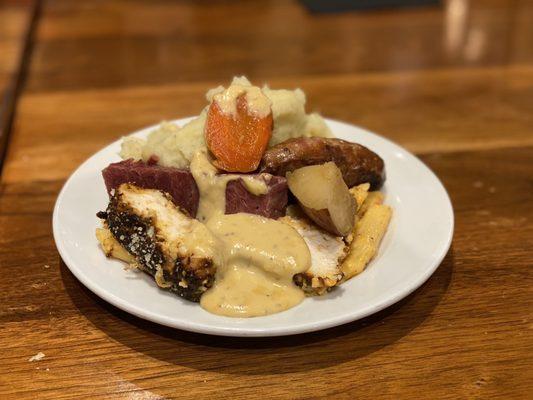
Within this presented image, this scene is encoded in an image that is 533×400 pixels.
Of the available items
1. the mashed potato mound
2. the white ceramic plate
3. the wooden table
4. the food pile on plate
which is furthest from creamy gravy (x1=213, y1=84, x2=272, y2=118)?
the wooden table

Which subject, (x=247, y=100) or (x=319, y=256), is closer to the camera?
(x=319, y=256)

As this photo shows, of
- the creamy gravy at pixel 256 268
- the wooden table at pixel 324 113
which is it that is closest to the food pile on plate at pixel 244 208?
the creamy gravy at pixel 256 268

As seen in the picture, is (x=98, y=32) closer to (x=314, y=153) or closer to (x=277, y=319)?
(x=314, y=153)

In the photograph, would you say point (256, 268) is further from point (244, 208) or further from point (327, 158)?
point (327, 158)

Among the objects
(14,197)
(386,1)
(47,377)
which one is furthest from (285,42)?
(47,377)

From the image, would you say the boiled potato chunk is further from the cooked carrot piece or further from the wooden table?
the wooden table

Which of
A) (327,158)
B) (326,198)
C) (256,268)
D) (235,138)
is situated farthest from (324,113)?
(256,268)

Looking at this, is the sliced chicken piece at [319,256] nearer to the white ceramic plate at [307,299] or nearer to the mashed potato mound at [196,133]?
the white ceramic plate at [307,299]
